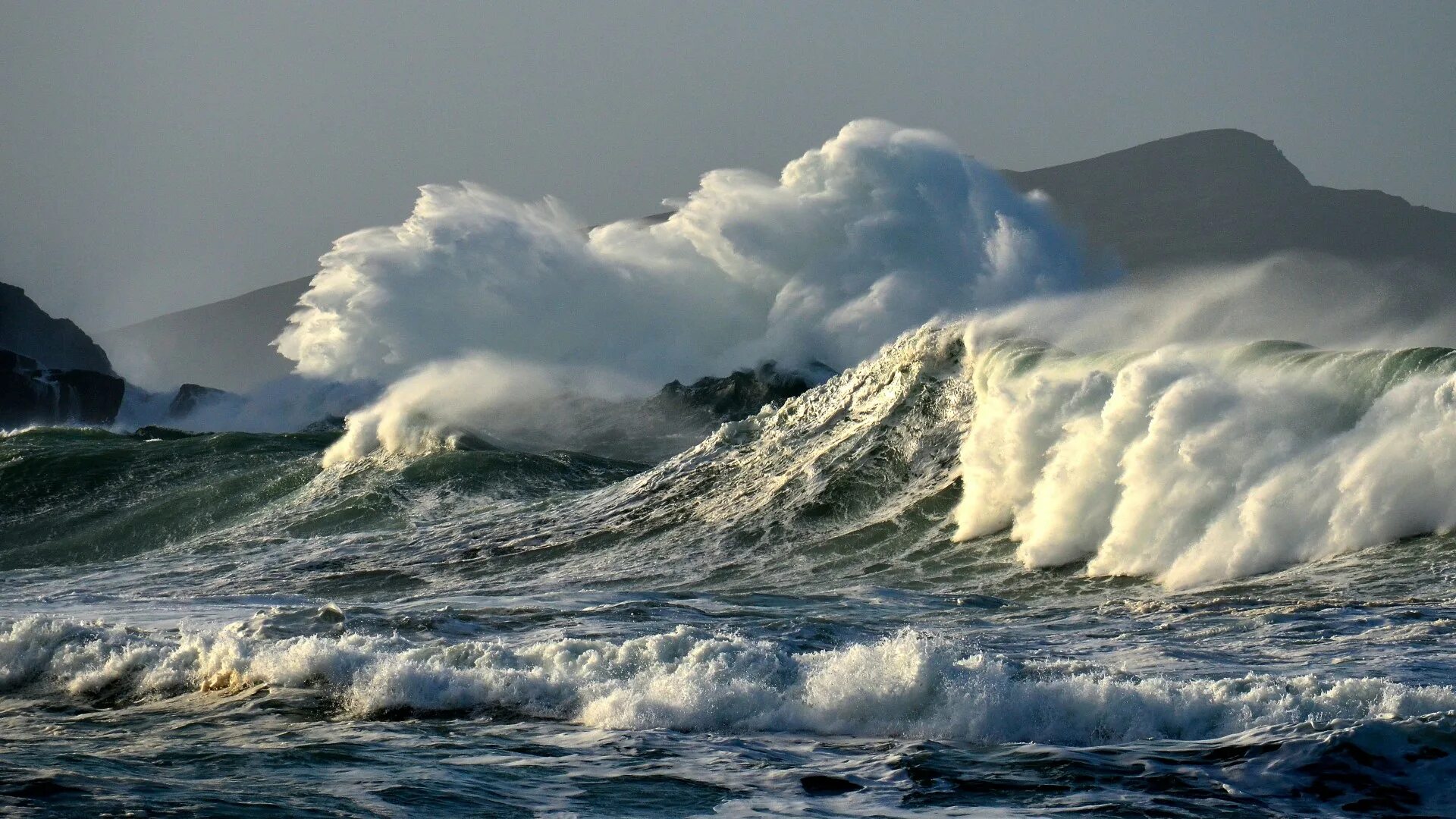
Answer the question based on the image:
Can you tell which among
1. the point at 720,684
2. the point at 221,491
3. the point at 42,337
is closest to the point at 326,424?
the point at 42,337

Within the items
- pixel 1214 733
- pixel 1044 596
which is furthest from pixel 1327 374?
pixel 1214 733

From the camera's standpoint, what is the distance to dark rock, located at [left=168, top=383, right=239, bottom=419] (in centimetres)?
5650

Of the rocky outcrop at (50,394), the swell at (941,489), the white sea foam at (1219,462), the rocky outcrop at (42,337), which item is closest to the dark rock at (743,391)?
the swell at (941,489)

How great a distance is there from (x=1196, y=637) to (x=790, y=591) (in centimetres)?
493

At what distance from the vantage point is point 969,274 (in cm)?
3675

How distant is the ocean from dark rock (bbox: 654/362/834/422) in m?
12.1

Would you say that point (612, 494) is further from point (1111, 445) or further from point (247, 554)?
point (1111, 445)

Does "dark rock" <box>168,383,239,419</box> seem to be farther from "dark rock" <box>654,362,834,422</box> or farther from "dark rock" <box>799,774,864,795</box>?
"dark rock" <box>799,774,864,795</box>

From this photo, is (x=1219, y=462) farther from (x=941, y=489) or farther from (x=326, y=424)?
(x=326, y=424)

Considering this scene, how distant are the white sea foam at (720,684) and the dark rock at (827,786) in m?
0.96

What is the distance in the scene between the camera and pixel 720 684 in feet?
29.2

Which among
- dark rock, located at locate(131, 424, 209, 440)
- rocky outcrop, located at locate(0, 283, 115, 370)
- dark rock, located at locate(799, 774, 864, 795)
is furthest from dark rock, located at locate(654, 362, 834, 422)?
rocky outcrop, located at locate(0, 283, 115, 370)

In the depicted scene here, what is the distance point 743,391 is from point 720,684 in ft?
88.8

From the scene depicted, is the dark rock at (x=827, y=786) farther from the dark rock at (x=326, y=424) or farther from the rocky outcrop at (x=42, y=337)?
the rocky outcrop at (x=42, y=337)
